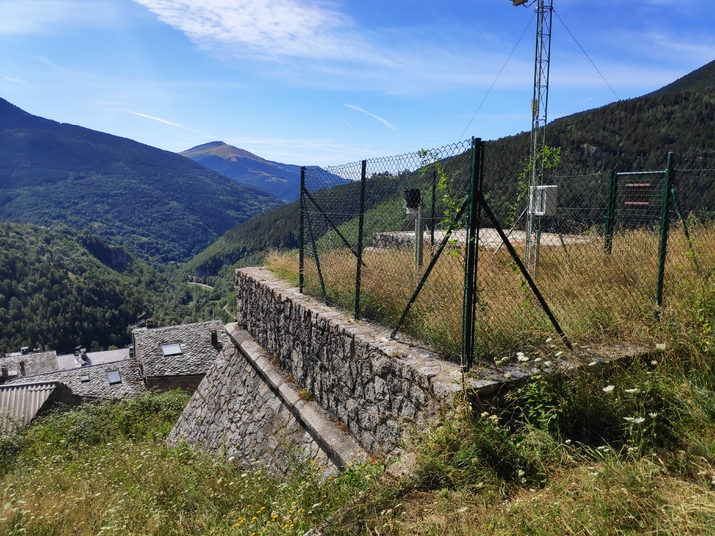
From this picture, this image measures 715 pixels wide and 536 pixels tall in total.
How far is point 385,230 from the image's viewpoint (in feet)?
17.7

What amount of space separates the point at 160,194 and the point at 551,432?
196858 millimetres

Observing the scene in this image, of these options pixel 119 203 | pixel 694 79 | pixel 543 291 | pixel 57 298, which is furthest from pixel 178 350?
pixel 119 203

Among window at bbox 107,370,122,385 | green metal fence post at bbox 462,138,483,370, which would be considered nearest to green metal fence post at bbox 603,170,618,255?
green metal fence post at bbox 462,138,483,370

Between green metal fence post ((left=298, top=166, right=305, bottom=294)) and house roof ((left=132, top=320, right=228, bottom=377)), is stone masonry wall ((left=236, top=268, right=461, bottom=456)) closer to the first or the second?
green metal fence post ((left=298, top=166, right=305, bottom=294))

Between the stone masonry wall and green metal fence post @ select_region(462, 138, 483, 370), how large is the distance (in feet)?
0.64

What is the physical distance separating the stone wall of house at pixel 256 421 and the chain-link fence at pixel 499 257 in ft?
3.99

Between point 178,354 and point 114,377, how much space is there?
5.63 meters

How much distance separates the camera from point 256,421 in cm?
635

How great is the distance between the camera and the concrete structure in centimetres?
2550

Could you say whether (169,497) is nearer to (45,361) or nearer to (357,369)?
(357,369)

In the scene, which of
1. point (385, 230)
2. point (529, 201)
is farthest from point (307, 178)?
point (529, 201)

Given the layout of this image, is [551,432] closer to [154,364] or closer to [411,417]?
[411,417]

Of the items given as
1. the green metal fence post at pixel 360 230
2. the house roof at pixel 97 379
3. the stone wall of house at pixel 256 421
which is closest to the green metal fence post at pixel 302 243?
the stone wall of house at pixel 256 421

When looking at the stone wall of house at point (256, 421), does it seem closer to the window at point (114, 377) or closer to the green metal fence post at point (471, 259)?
the green metal fence post at point (471, 259)
